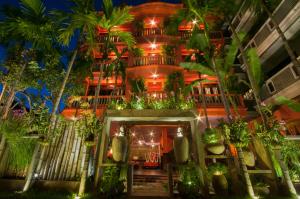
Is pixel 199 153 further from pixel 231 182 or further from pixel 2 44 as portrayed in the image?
pixel 2 44

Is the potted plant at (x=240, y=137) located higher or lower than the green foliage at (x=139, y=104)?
lower

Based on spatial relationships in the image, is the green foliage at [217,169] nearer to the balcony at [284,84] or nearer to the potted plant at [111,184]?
the potted plant at [111,184]

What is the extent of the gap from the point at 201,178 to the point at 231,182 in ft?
4.21

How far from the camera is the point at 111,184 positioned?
5.60m

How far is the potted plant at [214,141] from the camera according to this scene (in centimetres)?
641

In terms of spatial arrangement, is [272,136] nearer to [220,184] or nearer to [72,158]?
[220,184]

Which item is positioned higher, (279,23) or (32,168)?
(279,23)

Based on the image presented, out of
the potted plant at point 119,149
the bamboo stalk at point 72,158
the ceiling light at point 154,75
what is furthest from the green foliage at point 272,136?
the ceiling light at point 154,75

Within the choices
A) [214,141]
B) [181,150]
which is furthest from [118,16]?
[214,141]

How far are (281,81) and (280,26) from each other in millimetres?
3729

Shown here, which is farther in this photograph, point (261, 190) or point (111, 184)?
point (261, 190)

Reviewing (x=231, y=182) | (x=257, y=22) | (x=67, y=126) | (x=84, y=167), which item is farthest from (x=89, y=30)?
(x=257, y=22)

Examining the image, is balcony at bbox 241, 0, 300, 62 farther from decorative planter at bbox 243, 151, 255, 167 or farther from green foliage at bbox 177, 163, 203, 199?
green foliage at bbox 177, 163, 203, 199

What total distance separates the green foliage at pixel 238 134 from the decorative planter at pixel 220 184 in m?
1.25
